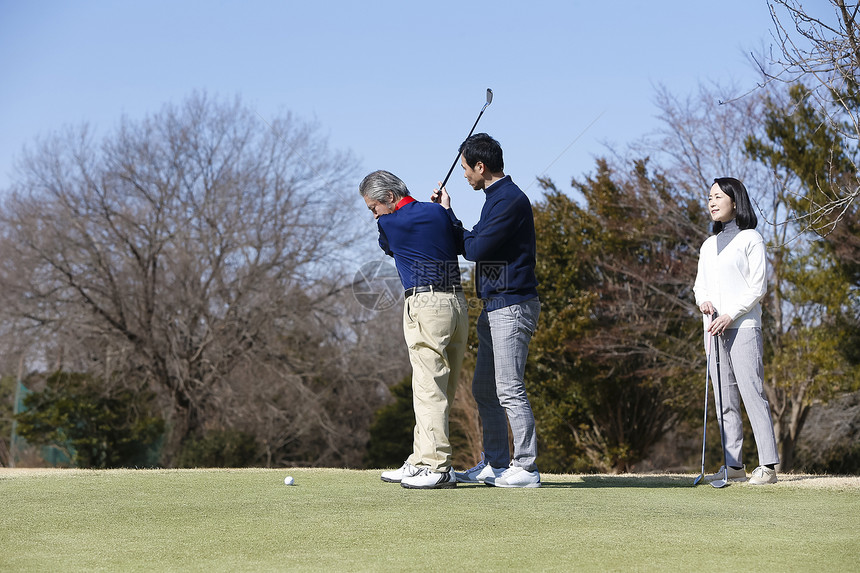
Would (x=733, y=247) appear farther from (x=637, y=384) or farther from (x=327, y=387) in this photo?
(x=327, y=387)

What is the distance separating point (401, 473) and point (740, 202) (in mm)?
2587

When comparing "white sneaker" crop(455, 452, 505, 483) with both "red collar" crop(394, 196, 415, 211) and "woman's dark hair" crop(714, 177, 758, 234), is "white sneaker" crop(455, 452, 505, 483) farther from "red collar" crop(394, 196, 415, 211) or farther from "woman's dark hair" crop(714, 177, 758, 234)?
"woman's dark hair" crop(714, 177, 758, 234)

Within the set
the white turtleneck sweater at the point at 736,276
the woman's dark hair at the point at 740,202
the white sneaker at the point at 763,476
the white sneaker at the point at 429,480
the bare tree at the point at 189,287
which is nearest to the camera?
the white sneaker at the point at 429,480

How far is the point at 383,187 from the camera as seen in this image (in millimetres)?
4879

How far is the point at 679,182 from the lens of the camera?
1417 cm

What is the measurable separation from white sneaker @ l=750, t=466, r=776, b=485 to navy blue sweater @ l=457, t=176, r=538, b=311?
1.68 m

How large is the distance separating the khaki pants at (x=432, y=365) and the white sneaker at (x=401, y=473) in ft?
0.11

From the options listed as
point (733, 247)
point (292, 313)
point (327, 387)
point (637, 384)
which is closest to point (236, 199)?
point (292, 313)

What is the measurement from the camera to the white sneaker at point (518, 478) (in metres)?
4.57

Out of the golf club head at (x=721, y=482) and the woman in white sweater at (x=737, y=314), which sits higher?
the woman in white sweater at (x=737, y=314)

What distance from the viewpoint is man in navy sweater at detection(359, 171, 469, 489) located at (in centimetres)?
459

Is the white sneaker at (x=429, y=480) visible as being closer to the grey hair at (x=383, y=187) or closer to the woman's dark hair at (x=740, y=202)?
the grey hair at (x=383, y=187)

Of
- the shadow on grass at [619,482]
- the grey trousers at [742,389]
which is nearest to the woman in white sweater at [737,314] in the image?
the grey trousers at [742,389]

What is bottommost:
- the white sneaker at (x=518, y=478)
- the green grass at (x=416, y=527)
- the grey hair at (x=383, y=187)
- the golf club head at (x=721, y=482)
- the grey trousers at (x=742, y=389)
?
the green grass at (x=416, y=527)
